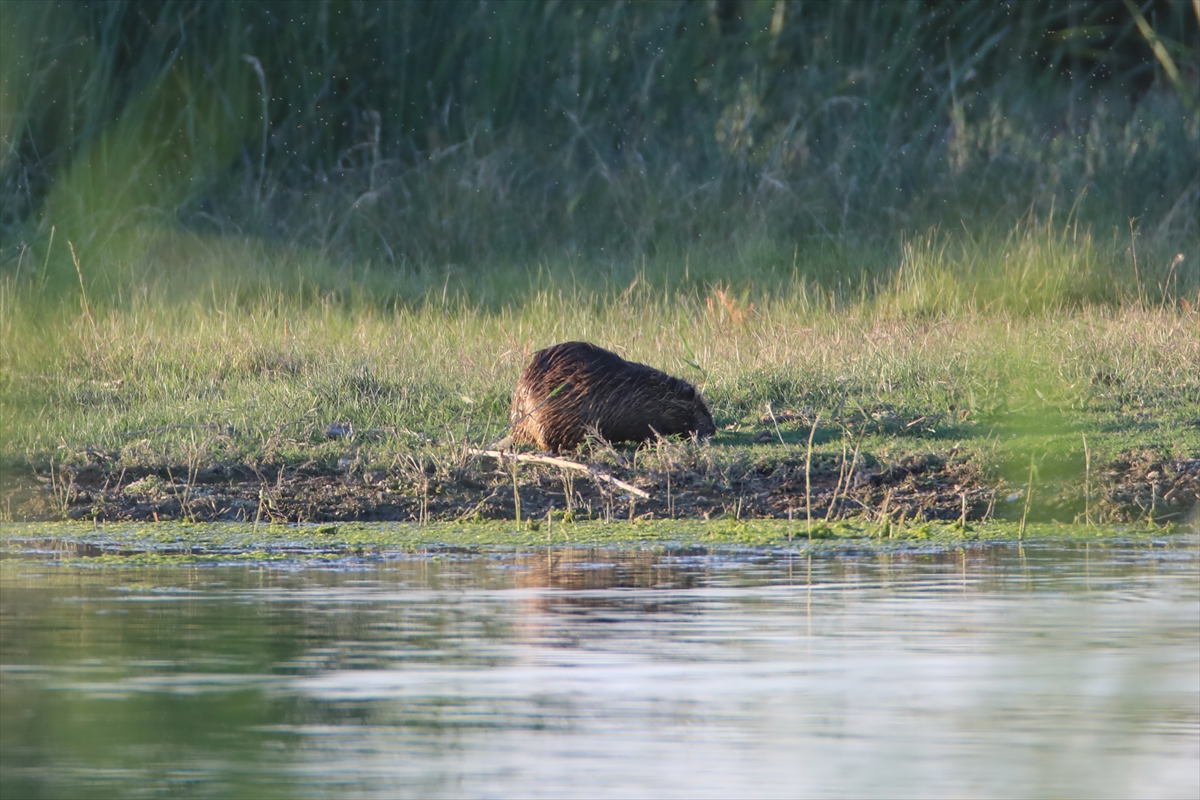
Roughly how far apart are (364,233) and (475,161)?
124 cm

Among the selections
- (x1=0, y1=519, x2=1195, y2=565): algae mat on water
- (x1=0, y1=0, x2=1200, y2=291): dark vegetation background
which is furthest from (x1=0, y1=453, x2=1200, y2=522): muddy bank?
(x1=0, y1=0, x2=1200, y2=291): dark vegetation background

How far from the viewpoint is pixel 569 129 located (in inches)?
618

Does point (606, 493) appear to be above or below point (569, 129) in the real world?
below

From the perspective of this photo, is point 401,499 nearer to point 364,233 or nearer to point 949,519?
point 949,519

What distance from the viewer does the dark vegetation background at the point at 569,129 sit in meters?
13.9

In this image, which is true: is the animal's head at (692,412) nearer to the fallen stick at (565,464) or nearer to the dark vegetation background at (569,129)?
the fallen stick at (565,464)

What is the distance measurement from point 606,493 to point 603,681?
303 cm

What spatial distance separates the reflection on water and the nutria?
2.15 meters

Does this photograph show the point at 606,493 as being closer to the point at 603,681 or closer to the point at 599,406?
the point at 599,406

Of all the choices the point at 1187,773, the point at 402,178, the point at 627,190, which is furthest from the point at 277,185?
the point at 1187,773

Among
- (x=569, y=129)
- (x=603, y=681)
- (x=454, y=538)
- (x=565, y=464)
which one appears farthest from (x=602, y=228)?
(x=603, y=681)

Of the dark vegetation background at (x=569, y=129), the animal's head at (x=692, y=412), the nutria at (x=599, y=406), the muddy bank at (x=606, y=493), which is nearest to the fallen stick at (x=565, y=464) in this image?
the muddy bank at (x=606, y=493)

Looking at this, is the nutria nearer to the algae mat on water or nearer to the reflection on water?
the algae mat on water

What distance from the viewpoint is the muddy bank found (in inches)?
257
